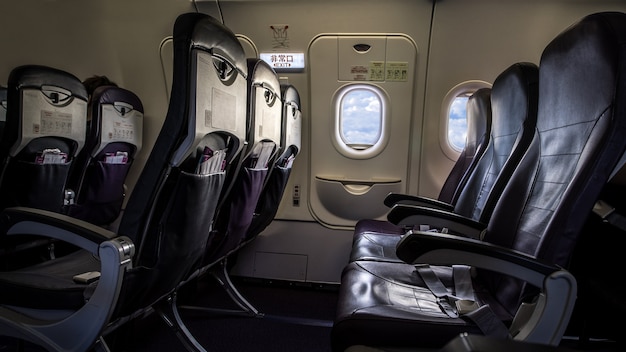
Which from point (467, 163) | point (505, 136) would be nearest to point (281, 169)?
point (467, 163)

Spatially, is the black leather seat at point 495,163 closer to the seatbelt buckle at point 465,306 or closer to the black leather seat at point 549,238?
the black leather seat at point 549,238

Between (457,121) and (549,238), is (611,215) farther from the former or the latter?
(457,121)

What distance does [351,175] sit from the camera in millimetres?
3500

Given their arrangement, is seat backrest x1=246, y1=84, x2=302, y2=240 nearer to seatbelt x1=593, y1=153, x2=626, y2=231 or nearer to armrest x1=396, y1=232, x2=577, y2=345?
armrest x1=396, y1=232, x2=577, y2=345

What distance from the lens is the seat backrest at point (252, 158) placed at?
1.94 meters

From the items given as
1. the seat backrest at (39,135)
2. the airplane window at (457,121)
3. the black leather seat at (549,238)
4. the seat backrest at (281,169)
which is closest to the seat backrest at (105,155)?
the seat backrest at (39,135)

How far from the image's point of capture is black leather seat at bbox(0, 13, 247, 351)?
1.18 metres

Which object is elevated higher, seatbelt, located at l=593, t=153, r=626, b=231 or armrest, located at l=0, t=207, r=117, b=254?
seatbelt, located at l=593, t=153, r=626, b=231

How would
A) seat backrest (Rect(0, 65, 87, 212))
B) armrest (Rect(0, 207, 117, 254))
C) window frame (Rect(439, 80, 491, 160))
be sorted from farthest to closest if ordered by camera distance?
window frame (Rect(439, 80, 491, 160)) → seat backrest (Rect(0, 65, 87, 212)) → armrest (Rect(0, 207, 117, 254))

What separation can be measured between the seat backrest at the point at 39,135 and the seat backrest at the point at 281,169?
1.26 meters

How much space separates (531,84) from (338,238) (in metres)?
2.18

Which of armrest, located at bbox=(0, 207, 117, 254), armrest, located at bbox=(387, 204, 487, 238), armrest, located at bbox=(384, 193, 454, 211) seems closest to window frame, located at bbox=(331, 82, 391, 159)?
armrest, located at bbox=(384, 193, 454, 211)

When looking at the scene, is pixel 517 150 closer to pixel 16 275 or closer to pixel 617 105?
pixel 617 105

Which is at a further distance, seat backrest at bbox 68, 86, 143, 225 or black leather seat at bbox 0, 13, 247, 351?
seat backrest at bbox 68, 86, 143, 225
